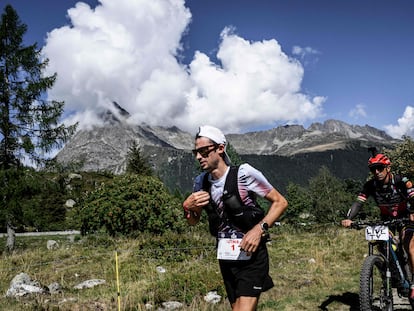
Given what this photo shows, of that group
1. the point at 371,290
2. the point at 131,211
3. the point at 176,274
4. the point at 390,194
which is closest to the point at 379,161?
the point at 390,194

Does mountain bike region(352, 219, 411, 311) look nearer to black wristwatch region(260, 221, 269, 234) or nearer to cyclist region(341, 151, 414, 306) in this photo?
cyclist region(341, 151, 414, 306)

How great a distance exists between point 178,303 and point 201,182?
404 centimetres

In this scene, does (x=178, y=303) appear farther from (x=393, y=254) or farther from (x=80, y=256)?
(x=80, y=256)

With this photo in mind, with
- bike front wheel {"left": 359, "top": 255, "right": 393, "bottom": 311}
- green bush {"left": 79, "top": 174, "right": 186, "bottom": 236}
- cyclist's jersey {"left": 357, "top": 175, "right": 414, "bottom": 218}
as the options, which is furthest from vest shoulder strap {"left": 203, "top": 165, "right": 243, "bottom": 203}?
green bush {"left": 79, "top": 174, "right": 186, "bottom": 236}

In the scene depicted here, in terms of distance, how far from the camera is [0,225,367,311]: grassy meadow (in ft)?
22.4

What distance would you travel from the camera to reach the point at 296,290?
25.6 ft

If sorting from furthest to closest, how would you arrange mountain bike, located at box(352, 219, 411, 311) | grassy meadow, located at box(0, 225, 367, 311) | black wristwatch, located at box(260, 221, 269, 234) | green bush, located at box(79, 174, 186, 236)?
green bush, located at box(79, 174, 186, 236) < grassy meadow, located at box(0, 225, 367, 311) < mountain bike, located at box(352, 219, 411, 311) < black wristwatch, located at box(260, 221, 269, 234)

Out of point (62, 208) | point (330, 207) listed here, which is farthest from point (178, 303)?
point (330, 207)

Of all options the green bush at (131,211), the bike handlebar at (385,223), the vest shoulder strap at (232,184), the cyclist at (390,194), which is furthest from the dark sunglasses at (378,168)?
the green bush at (131,211)

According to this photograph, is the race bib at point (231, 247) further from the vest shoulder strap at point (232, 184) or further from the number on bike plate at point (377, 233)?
the number on bike plate at point (377, 233)

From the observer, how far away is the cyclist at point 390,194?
569 cm

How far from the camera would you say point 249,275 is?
3.24 metres

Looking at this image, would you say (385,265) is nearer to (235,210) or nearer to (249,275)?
(249,275)

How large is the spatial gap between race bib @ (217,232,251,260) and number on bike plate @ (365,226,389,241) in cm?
308
